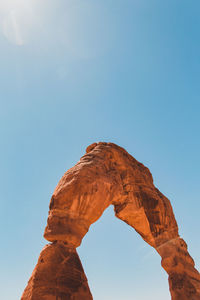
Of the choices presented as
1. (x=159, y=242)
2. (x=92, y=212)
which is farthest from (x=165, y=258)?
(x=92, y=212)

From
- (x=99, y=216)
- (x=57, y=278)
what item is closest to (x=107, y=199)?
(x=99, y=216)

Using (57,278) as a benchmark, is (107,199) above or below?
above

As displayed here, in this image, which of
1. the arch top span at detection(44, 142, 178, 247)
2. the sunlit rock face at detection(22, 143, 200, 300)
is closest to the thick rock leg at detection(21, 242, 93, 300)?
the sunlit rock face at detection(22, 143, 200, 300)

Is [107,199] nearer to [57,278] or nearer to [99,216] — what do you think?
[99,216]

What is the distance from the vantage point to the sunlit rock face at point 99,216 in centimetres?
409

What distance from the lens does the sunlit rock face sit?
409 centimetres

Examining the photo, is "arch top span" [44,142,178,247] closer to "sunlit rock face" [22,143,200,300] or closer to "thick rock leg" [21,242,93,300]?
"sunlit rock face" [22,143,200,300]

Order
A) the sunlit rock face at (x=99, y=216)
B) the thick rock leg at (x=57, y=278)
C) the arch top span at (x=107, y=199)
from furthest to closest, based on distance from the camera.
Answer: the arch top span at (x=107, y=199)
the sunlit rock face at (x=99, y=216)
the thick rock leg at (x=57, y=278)

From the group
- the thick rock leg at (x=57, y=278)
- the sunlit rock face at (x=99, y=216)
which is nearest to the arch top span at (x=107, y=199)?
the sunlit rock face at (x=99, y=216)

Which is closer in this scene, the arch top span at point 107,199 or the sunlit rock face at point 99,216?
the sunlit rock face at point 99,216

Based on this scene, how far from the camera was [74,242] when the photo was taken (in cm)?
466

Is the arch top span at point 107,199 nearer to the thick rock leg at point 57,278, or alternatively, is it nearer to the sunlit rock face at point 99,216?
the sunlit rock face at point 99,216

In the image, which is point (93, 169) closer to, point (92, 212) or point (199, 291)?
point (92, 212)

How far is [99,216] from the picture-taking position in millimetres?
5676
